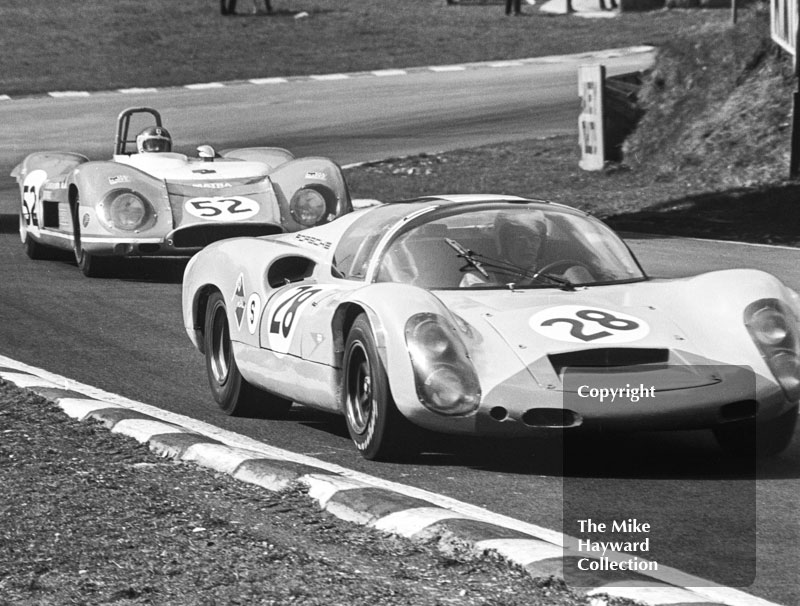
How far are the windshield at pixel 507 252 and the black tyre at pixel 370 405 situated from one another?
52cm

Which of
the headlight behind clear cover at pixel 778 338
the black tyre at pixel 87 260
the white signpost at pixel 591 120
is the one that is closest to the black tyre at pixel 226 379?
the headlight behind clear cover at pixel 778 338

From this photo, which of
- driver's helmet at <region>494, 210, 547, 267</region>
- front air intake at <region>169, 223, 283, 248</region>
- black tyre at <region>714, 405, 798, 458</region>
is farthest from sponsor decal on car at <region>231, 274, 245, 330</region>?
front air intake at <region>169, 223, 283, 248</region>

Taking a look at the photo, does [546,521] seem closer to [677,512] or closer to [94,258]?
[677,512]

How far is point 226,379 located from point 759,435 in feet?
8.89

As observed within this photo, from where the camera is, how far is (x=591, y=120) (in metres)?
22.7

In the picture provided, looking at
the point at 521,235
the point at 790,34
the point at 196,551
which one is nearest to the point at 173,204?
the point at 521,235

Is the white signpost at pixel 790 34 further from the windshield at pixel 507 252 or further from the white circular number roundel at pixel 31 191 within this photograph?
the windshield at pixel 507 252

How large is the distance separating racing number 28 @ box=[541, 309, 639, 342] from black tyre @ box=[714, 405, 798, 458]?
1.78 feet

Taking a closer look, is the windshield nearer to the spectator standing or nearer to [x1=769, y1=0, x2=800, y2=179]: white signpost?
[x1=769, y1=0, x2=800, y2=179]: white signpost

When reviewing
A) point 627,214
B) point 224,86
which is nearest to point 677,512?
point 627,214

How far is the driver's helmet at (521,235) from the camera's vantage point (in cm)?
721

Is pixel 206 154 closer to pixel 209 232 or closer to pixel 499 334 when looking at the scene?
pixel 209 232

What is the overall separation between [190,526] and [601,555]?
1323 millimetres

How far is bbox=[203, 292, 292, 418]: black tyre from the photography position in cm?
783
